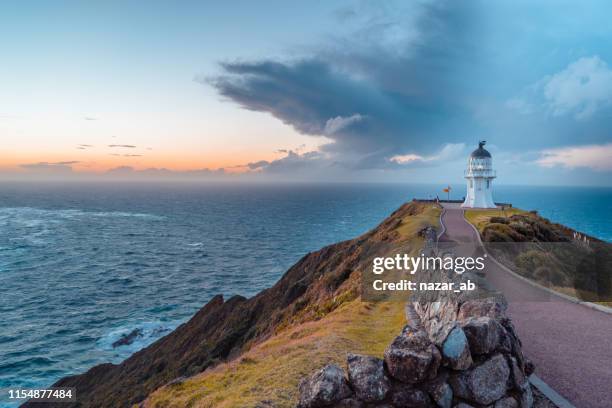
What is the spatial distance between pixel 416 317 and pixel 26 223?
137 meters

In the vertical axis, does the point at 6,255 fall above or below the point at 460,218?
below

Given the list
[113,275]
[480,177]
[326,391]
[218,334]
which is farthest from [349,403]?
[113,275]

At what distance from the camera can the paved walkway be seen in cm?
1154

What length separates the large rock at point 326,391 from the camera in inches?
377

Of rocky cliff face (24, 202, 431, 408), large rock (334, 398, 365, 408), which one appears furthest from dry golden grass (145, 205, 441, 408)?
rocky cliff face (24, 202, 431, 408)

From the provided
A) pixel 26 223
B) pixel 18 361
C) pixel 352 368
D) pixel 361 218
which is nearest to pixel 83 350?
pixel 18 361

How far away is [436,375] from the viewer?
9781 mm

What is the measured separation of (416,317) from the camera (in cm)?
1784

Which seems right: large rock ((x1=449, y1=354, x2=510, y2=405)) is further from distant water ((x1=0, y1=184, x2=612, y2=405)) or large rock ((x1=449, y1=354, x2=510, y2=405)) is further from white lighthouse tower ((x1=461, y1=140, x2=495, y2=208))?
white lighthouse tower ((x1=461, y1=140, x2=495, y2=208))

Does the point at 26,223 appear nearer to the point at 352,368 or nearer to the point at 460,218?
the point at 460,218

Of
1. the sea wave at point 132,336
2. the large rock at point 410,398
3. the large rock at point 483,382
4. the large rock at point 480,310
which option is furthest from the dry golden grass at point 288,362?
the sea wave at point 132,336

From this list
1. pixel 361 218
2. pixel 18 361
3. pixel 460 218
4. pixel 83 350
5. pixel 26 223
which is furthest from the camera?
pixel 361 218

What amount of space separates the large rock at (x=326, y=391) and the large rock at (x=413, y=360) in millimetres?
1328

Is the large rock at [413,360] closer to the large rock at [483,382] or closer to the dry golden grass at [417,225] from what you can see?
the large rock at [483,382]
